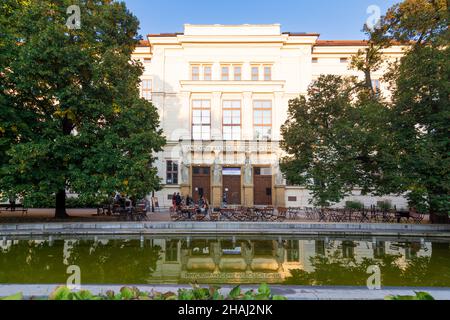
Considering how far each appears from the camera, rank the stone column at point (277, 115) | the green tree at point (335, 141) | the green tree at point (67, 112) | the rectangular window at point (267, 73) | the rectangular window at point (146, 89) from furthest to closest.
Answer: the rectangular window at point (146, 89) → the rectangular window at point (267, 73) → the stone column at point (277, 115) → the green tree at point (335, 141) → the green tree at point (67, 112)

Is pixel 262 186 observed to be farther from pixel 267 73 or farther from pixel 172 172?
pixel 267 73

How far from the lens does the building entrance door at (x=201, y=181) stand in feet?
97.2

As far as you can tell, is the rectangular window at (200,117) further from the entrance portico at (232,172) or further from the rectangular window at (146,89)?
the rectangular window at (146,89)

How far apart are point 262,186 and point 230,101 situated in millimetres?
9410

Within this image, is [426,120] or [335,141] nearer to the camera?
[426,120]

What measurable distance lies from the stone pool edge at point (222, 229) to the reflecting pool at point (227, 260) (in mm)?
624

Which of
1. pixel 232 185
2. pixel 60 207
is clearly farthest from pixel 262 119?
pixel 60 207

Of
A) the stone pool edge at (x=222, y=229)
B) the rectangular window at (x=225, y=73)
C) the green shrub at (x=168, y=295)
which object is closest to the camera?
the green shrub at (x=168, y=295)

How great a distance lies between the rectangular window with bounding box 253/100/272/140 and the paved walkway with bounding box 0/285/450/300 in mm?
23891

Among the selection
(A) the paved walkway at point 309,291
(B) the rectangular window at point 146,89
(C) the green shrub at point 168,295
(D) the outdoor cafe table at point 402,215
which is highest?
(B) the rectangular window at point 146,89

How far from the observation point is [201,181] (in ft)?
97.5

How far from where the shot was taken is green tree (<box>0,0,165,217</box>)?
49.6 ft

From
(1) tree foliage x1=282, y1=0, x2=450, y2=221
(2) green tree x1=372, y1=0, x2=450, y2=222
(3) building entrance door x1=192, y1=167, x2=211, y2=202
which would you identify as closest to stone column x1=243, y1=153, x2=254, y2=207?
(3) building entrance door x1=192, y1=167, x2=211, y2=202

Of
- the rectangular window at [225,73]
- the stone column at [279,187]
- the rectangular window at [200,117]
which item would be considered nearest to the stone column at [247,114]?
the rectangular window at [225,73]
